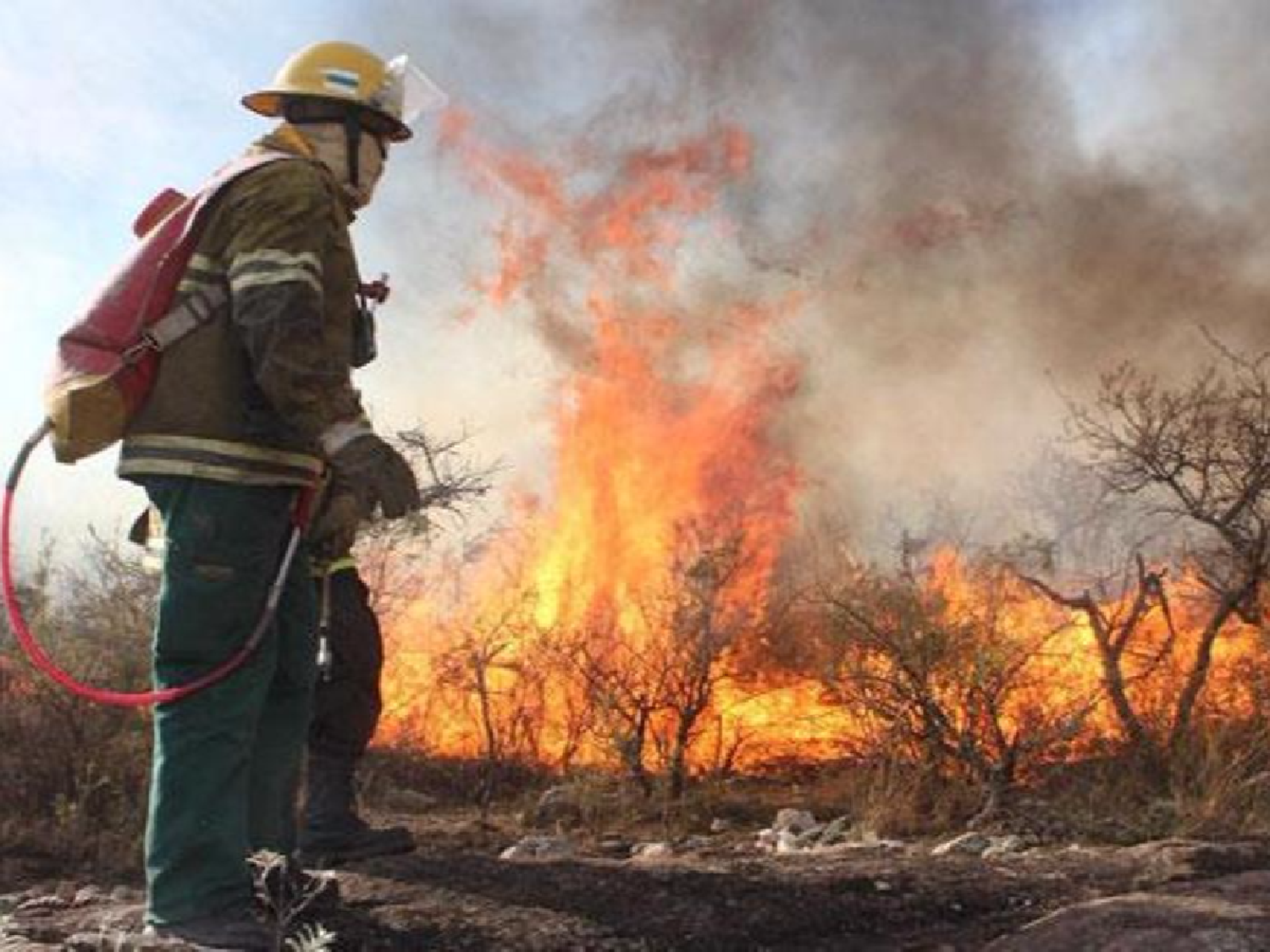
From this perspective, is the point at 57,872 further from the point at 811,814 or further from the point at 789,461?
the point at 789,461

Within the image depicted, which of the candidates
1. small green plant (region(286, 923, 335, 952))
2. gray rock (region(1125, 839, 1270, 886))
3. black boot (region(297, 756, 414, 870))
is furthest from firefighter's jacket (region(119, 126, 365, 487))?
→ gray rock (region(1125, 839, 1270, 886))

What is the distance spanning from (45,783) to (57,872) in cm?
111

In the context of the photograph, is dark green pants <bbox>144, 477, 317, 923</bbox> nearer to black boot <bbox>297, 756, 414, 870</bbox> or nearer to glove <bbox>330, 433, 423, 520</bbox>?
glove <bbox>330, 433, 423, 520</bbox>

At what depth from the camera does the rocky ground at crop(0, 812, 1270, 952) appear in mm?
2670

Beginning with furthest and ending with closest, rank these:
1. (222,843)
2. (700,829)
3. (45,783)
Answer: (700,829) < (45,783) < (222,843)

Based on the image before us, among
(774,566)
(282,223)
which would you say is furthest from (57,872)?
(774,566)

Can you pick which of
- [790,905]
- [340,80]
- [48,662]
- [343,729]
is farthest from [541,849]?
[340,80]

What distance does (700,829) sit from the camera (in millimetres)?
8047

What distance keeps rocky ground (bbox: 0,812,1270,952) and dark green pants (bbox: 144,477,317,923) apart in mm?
186

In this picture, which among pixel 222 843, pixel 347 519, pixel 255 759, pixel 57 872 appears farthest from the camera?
pixel 57 872

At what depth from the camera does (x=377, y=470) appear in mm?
2707

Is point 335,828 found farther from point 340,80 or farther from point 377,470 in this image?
point 340,80

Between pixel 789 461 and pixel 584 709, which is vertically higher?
pixel 789 461

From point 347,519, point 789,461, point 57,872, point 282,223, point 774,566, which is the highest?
point 789,461
